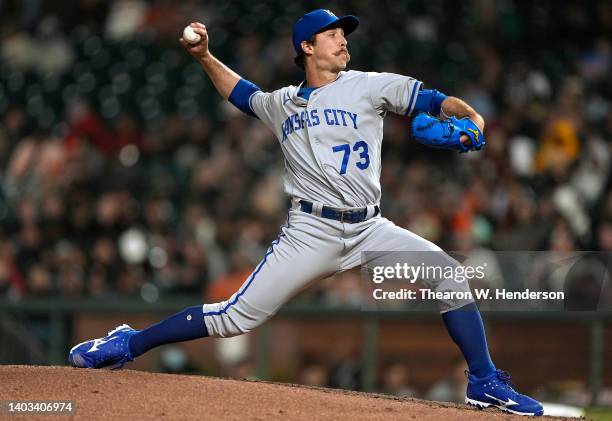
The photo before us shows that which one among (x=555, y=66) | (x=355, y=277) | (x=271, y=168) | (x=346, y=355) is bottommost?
(x=346, y=355)

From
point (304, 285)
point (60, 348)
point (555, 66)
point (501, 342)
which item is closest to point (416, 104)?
point (304, 285)

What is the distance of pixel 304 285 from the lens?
5.13 m

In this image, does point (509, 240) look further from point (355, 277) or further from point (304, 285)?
point (304, 285)

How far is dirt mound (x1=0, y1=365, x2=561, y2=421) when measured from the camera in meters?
4.82

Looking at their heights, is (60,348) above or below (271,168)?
below

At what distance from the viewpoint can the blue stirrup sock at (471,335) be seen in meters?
5.12

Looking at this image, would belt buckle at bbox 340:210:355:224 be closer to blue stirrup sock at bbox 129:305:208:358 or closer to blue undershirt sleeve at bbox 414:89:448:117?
blue undershirt sleeve at bbox 414:89:448:117

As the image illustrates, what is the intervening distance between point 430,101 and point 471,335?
1027 millimetres

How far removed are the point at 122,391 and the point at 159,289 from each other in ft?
15.2

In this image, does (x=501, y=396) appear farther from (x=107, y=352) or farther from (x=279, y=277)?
(x=107, y=352)

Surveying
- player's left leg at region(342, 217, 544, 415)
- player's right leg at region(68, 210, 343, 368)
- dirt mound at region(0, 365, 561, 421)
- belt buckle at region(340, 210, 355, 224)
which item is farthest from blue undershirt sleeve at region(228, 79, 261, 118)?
dirt mound at region(0, 365, 561, 421)

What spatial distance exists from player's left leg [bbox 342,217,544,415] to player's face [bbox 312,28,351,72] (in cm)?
71

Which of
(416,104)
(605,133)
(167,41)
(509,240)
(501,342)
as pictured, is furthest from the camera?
(167,41)

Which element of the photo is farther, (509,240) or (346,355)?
(509,240)
